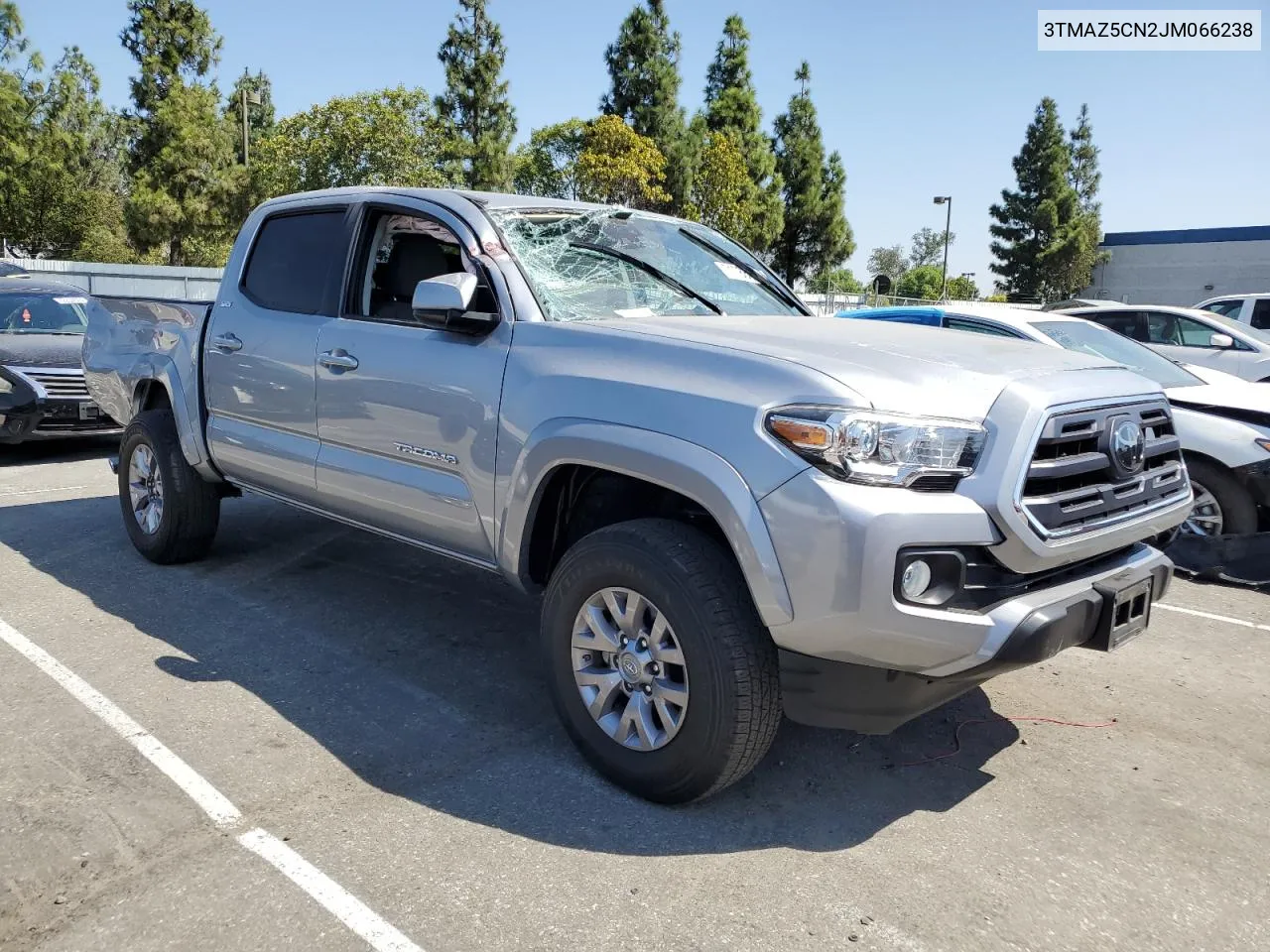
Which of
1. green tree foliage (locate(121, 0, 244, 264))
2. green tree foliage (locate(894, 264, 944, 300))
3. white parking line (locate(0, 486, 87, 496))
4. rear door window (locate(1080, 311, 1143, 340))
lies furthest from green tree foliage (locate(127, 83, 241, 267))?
green tree foliage (locate(894, 264, 944, 300))


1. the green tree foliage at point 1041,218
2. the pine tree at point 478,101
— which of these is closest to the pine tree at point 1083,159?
the green tree foliage at point 1041,218

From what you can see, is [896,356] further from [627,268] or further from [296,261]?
[296,261]

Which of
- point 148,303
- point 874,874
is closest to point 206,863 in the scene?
point 874,874

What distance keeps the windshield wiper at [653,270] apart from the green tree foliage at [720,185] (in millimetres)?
40798

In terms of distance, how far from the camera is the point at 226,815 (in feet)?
9.96


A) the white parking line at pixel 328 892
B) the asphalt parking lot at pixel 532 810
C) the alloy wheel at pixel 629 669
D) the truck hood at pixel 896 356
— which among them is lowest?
the white parking line at pixel 328 892

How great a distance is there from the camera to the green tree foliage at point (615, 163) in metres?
39.2

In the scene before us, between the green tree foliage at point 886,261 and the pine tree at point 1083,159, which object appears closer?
the pine tree at point 1083,159

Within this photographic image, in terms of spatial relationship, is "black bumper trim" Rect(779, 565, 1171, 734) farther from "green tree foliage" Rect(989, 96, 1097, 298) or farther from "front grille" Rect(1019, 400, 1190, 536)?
"green tree foliage" Rect(989, 96, 1097, 298)

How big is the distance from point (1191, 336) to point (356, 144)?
31.6 m

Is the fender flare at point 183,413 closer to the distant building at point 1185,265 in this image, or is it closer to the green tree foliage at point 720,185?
the green tree foliage at point 720,185

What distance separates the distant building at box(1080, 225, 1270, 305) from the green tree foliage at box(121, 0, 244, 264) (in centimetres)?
3910

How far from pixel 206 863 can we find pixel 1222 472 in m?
5.82

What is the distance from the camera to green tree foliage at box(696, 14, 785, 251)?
4656cm
